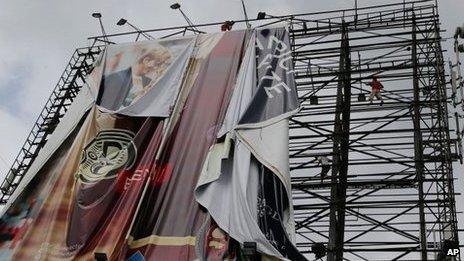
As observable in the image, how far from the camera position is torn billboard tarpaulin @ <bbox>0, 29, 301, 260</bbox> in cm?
1354

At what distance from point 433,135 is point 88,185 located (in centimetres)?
932

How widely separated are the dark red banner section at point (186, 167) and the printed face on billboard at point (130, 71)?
3.57 ft

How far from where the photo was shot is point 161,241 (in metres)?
13.7

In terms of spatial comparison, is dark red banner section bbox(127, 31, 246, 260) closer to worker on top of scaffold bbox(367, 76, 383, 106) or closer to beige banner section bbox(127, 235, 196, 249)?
beige banner section bbox(127, 235, 196, 249)

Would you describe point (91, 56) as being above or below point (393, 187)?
above

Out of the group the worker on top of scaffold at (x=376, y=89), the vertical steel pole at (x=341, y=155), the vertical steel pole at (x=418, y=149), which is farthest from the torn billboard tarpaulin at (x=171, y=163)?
the vertical steel pole at (x=418, y=149)

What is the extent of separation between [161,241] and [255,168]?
243 centimetres

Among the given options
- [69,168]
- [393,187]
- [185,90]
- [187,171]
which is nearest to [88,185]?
[69,168]

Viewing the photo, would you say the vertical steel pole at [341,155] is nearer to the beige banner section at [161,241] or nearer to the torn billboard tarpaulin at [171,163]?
the torn billboard tarpaulin at [171,163]

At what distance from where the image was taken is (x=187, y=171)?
48.8 ft

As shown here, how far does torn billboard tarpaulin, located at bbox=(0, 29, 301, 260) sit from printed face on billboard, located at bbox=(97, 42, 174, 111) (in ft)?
0.12

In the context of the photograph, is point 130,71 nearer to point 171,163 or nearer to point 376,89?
point 171,163

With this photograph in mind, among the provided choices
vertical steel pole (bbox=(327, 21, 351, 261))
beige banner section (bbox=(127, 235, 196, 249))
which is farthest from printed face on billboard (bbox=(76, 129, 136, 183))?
vertical steel pole (bbox=(327, 21, 351, 261))

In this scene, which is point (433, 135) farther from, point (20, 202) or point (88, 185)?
point (20, 202)
